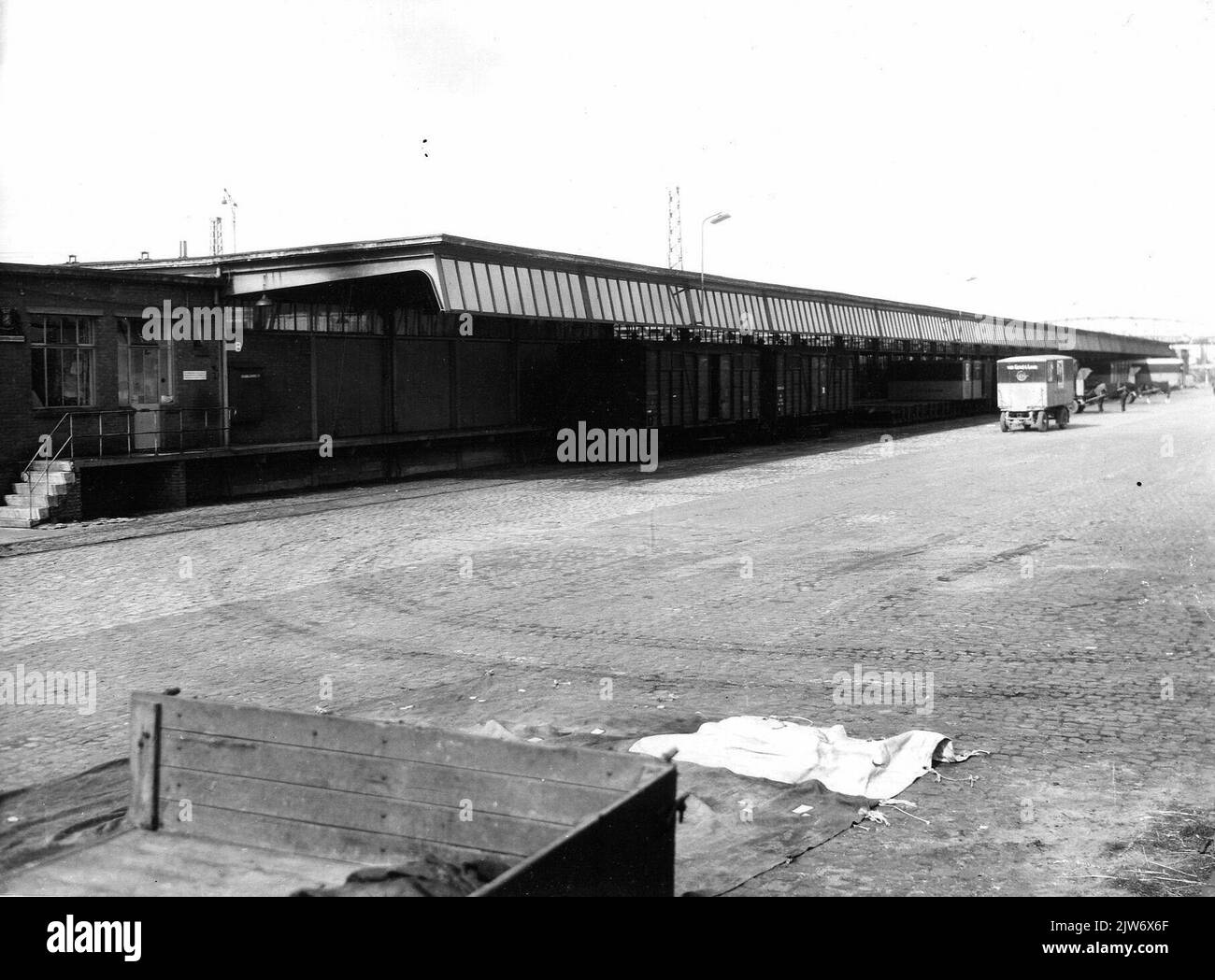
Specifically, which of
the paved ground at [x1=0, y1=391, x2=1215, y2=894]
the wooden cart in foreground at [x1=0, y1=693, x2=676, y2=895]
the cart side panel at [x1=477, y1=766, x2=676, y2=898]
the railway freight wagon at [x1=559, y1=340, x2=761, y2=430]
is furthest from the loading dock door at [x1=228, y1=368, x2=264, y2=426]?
the cart side panel at [x1=477, y1=766, x2=676, y2=898]

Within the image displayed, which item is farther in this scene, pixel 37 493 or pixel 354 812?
pixel 37 493

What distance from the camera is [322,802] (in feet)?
14.0

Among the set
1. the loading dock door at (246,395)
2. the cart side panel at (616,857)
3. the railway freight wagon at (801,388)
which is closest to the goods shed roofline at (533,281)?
the loading dock door at (246,395)

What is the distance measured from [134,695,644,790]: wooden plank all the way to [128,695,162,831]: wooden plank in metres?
0.05

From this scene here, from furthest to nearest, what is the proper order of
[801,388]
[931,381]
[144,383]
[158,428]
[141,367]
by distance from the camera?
1. [931,381]
2. [801,388]
3. [158,428]
4. [144,383]
5. [141,367]

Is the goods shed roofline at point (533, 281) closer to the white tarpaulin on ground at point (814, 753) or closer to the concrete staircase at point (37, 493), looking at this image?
the concrete staircase at point (37, 493)

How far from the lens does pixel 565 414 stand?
35875 millimetres

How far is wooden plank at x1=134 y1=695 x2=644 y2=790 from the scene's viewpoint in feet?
12.6

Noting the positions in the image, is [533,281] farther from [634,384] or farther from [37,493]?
[37,493]

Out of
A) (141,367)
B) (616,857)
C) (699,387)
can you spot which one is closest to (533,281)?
(141,367)

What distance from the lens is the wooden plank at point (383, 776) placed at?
3.89 m

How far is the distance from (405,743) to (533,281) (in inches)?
935
